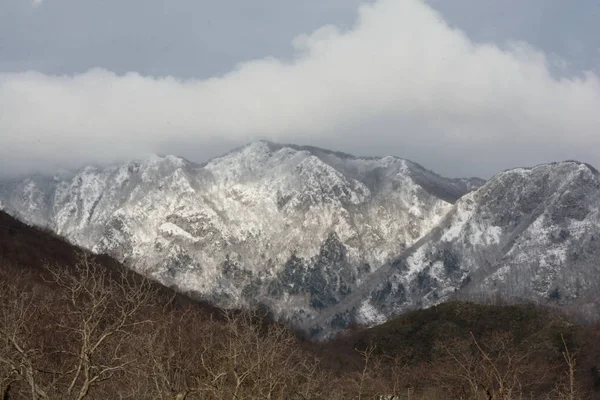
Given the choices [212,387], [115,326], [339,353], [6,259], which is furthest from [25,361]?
[339,353]

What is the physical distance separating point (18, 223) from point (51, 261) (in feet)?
63.8

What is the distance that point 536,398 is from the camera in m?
85.7

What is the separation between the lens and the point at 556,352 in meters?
113

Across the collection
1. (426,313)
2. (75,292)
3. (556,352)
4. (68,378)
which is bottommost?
(426,313)

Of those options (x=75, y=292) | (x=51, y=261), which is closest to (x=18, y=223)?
(x=51, y=261)

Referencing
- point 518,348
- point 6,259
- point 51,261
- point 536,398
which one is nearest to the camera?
point 536,398

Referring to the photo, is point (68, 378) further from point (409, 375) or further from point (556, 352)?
point (556, 352)

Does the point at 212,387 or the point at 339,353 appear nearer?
the point at 212,387

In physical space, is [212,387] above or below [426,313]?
above

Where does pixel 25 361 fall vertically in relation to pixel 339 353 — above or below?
above

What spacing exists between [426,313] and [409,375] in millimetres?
Result: 71655

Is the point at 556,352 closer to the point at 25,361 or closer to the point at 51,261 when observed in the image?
the point at 51,261

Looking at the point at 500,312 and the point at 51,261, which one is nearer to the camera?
the point at 51,261

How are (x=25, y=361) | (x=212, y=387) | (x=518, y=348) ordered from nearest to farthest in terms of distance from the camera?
(x=25, y=361), (x=212, y=387), (x=518, y=348)
